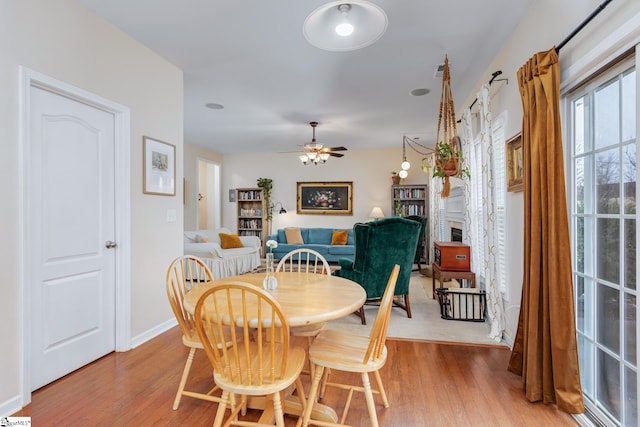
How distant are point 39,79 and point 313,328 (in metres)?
2.39

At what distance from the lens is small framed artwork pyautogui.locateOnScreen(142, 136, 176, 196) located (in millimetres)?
2988

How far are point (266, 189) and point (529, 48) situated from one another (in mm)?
6393

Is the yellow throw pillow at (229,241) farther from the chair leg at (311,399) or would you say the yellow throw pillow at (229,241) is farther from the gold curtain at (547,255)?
the gold curtain at (547,255)

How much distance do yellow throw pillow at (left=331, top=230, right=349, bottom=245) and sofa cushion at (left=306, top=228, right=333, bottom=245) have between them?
0.75ft

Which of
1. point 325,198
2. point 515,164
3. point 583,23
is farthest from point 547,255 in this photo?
point 325,198

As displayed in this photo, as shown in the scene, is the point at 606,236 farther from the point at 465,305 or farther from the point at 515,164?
the point at 465,305

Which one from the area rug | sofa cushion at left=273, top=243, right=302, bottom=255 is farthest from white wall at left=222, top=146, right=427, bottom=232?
the area rug

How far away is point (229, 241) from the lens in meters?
6.15

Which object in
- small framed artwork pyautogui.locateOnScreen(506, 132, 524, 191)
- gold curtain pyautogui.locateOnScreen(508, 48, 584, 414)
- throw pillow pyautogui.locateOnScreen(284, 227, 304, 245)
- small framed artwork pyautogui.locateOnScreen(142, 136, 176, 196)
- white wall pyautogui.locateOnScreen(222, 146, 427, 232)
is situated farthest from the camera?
white wall pyautogui.locateOnScreen(222, 146, 427, 232)

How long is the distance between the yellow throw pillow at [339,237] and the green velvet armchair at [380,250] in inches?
141

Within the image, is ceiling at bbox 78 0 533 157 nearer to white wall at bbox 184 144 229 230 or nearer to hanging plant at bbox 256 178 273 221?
white wall at bbox 184 144 229 230

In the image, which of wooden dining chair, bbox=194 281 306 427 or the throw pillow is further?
the throw pillow

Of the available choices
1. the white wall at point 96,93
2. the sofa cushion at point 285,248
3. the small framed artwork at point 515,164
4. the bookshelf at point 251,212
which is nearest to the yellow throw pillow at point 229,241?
the sofa cushion at point 285,248

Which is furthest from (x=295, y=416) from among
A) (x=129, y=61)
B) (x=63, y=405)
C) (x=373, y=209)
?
(x=373, y=209)
